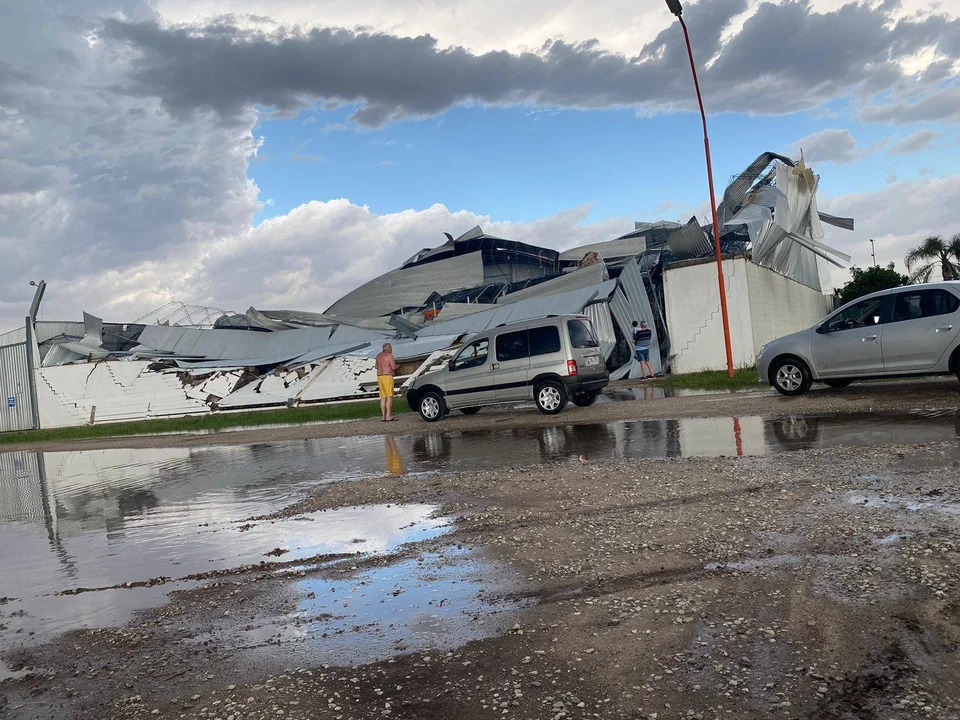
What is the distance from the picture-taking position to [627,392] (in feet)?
66.3

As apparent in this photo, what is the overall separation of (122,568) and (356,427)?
1132 centimetres

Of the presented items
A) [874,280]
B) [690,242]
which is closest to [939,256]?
[874,280]

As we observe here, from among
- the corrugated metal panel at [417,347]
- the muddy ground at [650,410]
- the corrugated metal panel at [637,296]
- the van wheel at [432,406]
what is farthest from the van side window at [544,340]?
the corrugated metal panel at [417,347]

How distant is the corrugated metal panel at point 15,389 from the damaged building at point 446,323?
0.06 m

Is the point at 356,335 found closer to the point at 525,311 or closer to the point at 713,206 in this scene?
the point at 525,311

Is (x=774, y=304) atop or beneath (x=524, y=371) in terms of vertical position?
atop

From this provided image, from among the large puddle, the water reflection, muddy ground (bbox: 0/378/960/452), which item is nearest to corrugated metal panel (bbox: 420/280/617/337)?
muddy ground (bbox: 0/378/960/452)

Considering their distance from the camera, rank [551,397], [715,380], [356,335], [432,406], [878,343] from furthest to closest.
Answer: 1. [356,335]
2. [715,380]
3. [432,406]
4. [551,397]
5. [878,343]

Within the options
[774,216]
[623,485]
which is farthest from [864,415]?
[774,216]

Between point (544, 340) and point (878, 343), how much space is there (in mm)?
5779

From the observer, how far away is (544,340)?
15969 millimetres

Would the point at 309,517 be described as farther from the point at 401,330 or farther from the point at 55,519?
the point at 401,330

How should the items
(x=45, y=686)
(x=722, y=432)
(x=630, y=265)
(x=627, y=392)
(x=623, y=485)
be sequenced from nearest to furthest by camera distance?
1. (x=45, y=686)
2. (x=623, y=485)
3. (x=722, y=432)
4. (x=627, y=392)
5. (x=630, y=265)

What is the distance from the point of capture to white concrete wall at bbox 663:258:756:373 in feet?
74.6
